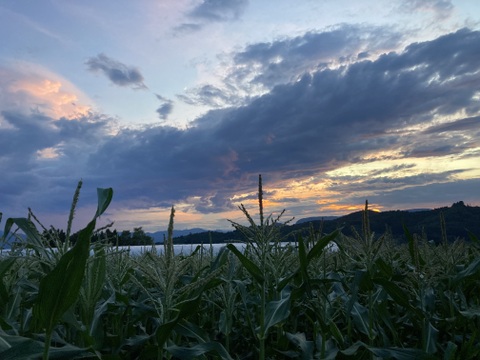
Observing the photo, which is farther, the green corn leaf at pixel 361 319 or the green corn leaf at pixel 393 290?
the green corn leaf at pixel 361 319

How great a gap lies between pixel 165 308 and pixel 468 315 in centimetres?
356

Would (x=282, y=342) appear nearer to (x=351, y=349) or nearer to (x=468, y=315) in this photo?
(x=351, y=349)

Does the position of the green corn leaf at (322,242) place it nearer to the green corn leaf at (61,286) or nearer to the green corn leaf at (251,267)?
the green corn leaf at (251,267)

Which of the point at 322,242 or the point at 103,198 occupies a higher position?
the point at 103,198

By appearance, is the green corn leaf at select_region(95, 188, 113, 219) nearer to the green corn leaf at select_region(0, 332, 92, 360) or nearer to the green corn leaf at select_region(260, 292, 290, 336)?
the green corn leaf at select_region(0, 332, 92, 360)

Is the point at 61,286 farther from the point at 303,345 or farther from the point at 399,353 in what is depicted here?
the point at 399,353

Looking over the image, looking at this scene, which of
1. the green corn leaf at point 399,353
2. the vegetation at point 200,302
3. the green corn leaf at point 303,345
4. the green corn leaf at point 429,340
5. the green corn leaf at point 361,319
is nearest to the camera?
the vegetation at point 200,302

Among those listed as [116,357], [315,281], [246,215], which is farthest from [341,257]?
[116,357]

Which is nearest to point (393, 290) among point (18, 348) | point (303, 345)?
point (303, 345)

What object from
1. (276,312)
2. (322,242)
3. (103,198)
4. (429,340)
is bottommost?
(429,340)

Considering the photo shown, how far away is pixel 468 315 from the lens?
178 inches

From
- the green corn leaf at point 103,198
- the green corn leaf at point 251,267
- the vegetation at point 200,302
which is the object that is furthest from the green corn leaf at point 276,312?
the green corn leaf at point 103,198

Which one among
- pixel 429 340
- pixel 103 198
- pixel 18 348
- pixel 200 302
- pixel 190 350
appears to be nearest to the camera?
pixel 18 348

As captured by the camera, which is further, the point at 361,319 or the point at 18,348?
the point at 361,319
